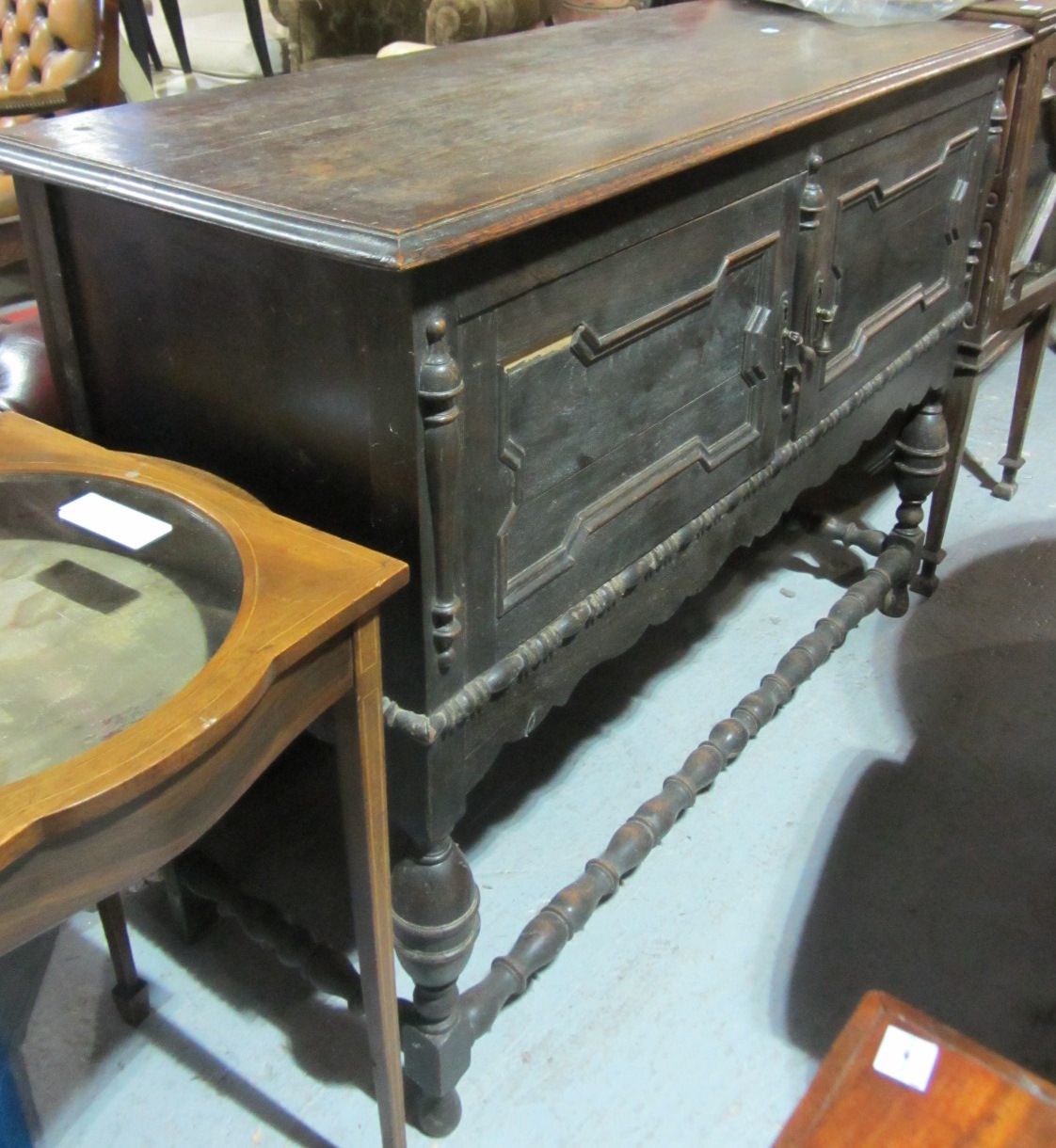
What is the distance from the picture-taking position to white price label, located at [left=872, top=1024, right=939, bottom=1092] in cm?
69

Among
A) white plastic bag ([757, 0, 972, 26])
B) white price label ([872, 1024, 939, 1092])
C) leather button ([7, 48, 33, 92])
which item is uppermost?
white plastic bag ([757, 0, 972, 26])

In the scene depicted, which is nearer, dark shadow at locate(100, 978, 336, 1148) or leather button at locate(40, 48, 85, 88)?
dark shadow at locate(100, 978, 336, 1148)

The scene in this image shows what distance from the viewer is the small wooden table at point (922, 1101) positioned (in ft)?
2.16

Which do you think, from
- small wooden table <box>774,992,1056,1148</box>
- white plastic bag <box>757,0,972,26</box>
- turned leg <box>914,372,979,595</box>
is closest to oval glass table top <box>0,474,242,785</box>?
small wooden table <box>774,992,1056,1148</box>

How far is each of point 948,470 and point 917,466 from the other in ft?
0.51

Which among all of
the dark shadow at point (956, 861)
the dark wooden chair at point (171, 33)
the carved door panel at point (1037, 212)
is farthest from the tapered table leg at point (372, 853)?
the dark wooden chair at point (171, 33)

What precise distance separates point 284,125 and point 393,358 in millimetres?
361

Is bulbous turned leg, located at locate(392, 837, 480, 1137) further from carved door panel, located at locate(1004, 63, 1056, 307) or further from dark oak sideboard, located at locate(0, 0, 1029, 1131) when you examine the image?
carved door panel, located at locate(1004, 63, 1056, 307)

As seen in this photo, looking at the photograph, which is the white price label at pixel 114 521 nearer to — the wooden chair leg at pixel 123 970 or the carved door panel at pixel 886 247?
the wooden chair leg at pixel 123 970

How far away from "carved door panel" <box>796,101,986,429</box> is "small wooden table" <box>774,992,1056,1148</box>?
0.75 m

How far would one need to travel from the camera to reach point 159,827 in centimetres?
64

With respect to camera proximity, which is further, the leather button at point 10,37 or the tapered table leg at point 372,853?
the leather button at point 10,37

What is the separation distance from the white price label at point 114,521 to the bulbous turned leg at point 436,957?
14.2 inches

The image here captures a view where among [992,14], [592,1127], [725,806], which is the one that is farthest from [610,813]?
[992,14]
